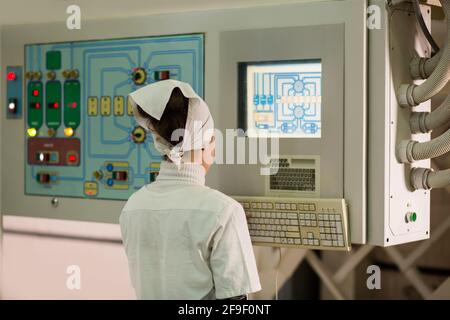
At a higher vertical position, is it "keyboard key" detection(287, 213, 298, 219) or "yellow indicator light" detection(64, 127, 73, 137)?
"yellow indicator light" detection(64, 127, 73, 137)

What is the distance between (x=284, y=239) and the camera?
7.69 ft

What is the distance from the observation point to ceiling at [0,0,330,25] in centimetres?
248

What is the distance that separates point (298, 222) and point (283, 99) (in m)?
0.42

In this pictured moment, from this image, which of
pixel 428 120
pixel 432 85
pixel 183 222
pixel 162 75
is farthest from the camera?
pixel 162 75

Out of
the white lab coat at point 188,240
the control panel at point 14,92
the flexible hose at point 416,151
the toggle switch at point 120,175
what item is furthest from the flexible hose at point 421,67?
the control panel at point 14,92

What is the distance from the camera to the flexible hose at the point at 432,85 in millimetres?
2191

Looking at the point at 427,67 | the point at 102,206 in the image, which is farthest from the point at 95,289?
the point at 427,67

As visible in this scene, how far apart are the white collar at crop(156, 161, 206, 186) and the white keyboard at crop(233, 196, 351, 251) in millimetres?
408

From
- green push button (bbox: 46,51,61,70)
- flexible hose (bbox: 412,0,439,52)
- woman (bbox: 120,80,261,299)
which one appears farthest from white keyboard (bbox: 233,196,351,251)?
green push button (bbox: 46,51,61,70)

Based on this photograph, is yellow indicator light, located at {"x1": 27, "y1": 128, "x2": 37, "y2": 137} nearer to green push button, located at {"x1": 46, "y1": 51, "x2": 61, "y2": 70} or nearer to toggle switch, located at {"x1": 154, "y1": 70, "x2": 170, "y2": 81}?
green push button, located at {"x1": 46, "y1": 51, "x2": 61, "y2": 70}

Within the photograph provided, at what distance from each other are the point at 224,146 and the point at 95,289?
117cm

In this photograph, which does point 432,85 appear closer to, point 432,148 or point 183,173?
point 432,148

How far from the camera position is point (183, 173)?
200cm

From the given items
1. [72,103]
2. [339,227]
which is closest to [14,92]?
[72,103]
